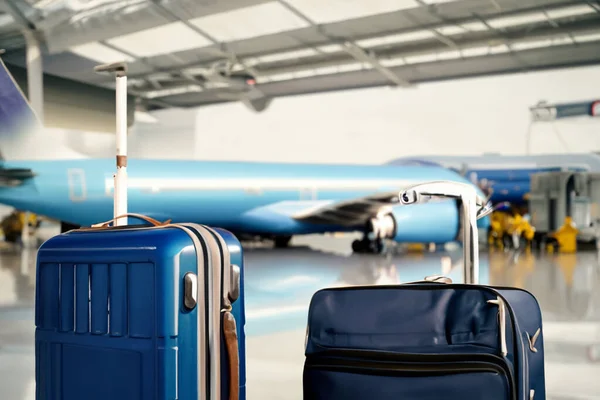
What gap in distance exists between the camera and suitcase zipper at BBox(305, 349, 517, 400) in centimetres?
169

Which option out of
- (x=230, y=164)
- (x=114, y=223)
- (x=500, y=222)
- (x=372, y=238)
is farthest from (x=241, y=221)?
(x=114, y=223)

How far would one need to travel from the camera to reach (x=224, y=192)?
13062 mm

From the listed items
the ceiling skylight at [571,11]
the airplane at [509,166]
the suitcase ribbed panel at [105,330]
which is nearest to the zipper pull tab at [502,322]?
the suitcase ribbed panel at [105,330]

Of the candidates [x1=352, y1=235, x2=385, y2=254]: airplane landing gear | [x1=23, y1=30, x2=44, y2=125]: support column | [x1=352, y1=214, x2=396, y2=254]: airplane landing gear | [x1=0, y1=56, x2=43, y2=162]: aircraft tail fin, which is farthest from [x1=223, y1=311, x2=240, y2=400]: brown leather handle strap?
[x1=23, y1=30, x2=44, y2=125]: support column

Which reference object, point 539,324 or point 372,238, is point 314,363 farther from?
point 372,238

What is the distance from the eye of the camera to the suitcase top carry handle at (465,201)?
1.81m

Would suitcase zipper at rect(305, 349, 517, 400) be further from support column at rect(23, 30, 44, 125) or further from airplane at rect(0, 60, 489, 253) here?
support column at rect(23, 30, 44, 125)

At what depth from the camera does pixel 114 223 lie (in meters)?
2.10

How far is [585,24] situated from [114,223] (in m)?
15.6

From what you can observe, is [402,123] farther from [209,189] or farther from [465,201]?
[465,201]

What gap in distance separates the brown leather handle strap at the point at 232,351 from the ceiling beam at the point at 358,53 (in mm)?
14182

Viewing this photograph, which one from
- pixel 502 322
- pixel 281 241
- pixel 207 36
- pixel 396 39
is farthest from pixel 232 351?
pixel 396 39

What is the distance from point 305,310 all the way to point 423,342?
3.73m

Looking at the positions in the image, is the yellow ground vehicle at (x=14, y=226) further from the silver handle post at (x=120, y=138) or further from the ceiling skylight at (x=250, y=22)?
the silver handle post at (x=120, y=138)
